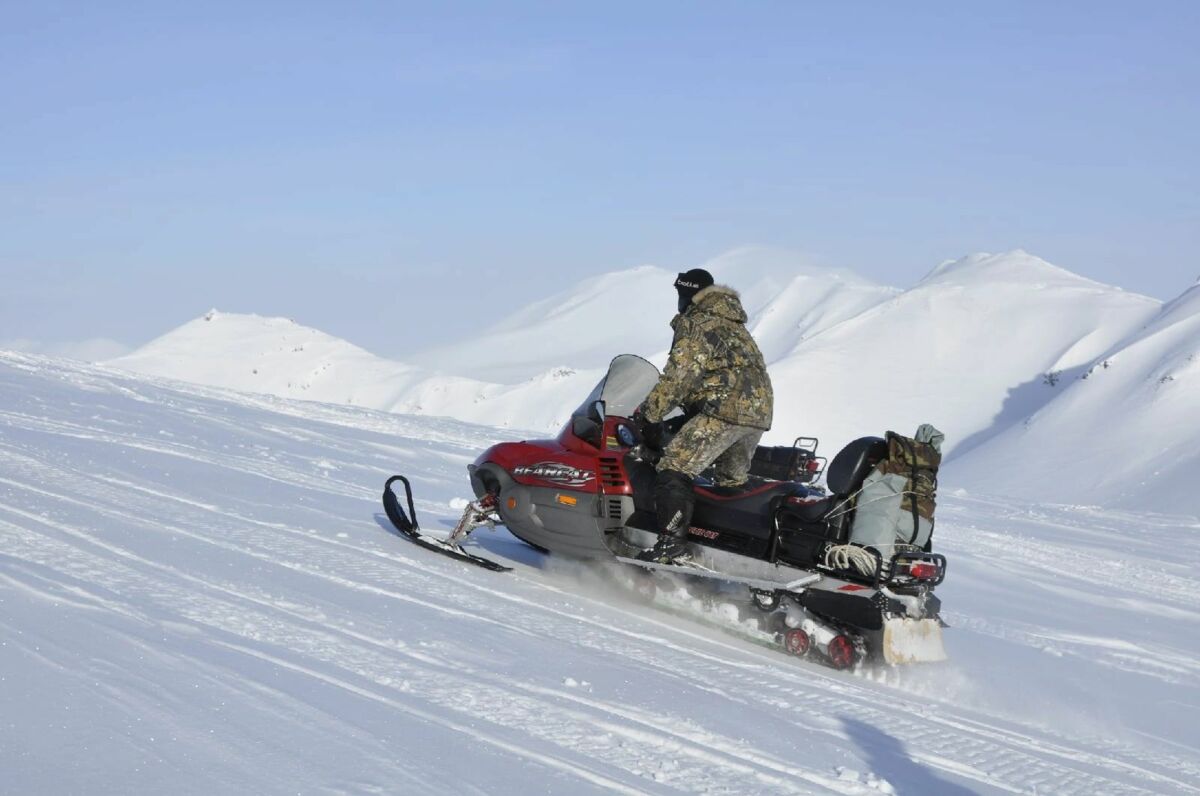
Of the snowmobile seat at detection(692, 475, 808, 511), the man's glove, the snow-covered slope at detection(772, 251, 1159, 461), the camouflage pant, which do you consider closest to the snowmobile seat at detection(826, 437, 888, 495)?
the snowmobile seat at detection(692, 475, 808, 511)

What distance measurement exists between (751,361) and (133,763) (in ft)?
13.3

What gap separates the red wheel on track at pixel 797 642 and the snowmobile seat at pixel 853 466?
707mm

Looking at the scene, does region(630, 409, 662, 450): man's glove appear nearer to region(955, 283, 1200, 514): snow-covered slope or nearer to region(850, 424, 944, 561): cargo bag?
region(850, 424, 944, 561): cargo bag

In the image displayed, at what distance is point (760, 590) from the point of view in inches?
233

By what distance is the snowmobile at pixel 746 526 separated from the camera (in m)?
5.61

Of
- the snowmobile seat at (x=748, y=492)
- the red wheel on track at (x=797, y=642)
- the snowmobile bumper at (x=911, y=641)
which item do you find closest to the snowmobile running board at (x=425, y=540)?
the snowmobile seat at (x=748, y=492)

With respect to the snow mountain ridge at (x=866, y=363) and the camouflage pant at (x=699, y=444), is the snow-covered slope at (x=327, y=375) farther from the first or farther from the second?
the camouflage pant at (x=699, y=444)

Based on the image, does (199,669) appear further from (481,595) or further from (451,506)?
(451,506)

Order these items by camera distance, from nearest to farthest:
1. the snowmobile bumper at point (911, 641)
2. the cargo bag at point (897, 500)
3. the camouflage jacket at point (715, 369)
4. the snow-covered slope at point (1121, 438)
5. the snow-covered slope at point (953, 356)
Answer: the snowmobile bumper at point (911, 641)
the cargo bag at point (897, 500)
the camouflage jacket at point (715, 369)
the snow-covered slope at point (1121, 438)
the snow-covered slope at point (953, 356)

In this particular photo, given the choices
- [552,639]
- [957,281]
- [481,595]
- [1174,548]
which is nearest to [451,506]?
[481,595]

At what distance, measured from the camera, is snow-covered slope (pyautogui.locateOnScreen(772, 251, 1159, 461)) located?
102ft

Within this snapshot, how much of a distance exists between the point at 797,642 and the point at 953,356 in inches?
1204

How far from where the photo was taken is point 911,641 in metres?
5.53

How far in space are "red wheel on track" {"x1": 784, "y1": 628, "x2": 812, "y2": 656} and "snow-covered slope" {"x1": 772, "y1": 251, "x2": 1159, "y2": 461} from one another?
2324 centimetres
